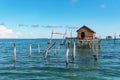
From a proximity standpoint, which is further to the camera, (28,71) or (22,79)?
(28,71)

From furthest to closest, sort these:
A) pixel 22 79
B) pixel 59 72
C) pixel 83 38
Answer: pixel 83 38 → pixel 59 72 → pixel 22 79

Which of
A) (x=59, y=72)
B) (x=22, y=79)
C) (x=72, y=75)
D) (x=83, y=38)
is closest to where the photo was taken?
(x=22, y=79)

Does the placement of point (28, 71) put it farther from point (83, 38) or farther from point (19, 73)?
point (83, 38)

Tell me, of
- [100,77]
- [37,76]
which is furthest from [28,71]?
[100,77]

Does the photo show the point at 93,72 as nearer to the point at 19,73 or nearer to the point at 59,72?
the point at 59,72

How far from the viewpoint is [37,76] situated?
97.9 ft

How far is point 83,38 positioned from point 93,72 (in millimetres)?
33599

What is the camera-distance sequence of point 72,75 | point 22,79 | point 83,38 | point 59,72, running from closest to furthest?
point 22,79, point 72,75, point 59,72, point 83,38

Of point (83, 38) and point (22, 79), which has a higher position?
point (83, 38)

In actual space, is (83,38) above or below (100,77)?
above

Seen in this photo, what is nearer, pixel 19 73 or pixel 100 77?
pixel 100 77

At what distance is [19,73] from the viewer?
31.9 m

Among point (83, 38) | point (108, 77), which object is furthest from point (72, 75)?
point (83, 38)

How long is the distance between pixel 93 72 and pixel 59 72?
3891 mm
